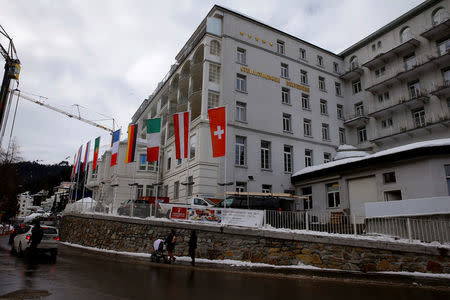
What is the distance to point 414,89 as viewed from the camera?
30203 millimetres

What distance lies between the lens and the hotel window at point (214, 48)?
29.5m

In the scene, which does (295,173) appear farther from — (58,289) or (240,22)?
(58,289)

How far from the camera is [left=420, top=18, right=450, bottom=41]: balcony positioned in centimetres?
2705

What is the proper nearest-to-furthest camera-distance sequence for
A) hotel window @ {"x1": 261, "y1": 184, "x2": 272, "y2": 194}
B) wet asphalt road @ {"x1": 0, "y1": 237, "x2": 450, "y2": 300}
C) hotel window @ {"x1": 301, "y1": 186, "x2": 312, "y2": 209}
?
wet asphalt road @ {"x1": 0, "y1": 237, "x2": 450, "y2": 300}, hotel window @ {"x1": 301, "y1": 186, "x2": 312, "y2": 209}, hotel window @ {"x1": 261, "y1": 184, "x2": 272, "y2": 194}

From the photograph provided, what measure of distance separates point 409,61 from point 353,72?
6.33 m

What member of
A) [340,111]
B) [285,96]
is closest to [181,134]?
[285,96]

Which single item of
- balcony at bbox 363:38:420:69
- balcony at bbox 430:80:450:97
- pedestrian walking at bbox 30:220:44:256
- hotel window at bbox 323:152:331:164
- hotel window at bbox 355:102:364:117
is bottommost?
pedestrian walking at bbox 30:220:44:256

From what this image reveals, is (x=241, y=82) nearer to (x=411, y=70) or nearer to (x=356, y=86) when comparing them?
(x=356, y=86)

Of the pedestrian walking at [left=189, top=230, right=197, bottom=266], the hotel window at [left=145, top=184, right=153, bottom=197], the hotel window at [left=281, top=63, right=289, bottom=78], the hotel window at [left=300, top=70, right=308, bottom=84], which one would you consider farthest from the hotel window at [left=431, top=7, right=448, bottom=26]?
the hotel window at [left=145, top=184, right=153, bottom=197]

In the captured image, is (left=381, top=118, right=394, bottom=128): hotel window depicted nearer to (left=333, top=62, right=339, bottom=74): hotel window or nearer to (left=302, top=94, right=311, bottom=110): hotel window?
(left=302, top=94, right=311, bottom=110): hotel window

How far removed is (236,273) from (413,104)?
26.7 meters

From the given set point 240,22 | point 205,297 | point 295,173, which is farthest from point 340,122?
point 205,297

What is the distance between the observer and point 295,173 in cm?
2962

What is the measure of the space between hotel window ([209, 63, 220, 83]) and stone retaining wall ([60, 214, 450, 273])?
51.9 ft
